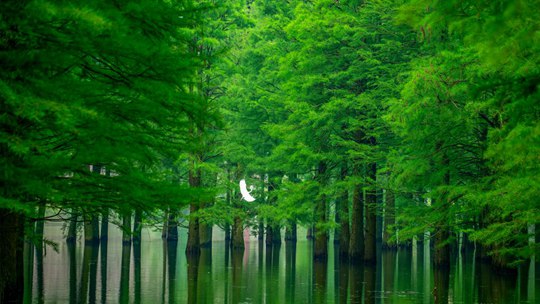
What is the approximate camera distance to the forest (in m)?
10.3

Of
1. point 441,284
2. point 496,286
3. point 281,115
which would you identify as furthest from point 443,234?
point 281,115

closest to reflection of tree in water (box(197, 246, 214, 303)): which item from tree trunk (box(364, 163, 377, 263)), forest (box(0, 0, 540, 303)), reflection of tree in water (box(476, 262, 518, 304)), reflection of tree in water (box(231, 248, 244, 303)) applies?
reflection of tree in water (box(231, 248, 244, 303))

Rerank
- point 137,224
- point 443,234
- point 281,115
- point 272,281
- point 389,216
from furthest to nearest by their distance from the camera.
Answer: point 137,224, point 389,216, point 281,115, point 443,234, point 272,281

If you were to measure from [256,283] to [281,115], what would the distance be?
18.4m

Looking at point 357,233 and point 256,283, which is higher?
point 357,233

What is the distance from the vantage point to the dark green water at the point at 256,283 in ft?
72.1

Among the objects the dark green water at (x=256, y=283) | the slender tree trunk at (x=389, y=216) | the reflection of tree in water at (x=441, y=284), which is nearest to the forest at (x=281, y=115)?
the reflection of tree in water at (x=441, y=284)

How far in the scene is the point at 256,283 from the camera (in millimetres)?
27219

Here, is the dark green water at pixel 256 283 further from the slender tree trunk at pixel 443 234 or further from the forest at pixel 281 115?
the forest at pixel 281 115

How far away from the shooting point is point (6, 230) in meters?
13.2

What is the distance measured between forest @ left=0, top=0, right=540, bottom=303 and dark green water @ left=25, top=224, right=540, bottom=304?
1.61 metres

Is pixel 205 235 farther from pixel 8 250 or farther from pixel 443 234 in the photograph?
pixel 8 250

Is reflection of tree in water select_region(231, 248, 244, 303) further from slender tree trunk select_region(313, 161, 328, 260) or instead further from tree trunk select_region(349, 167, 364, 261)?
tree trunk select_region(349, 167, 364, 261)

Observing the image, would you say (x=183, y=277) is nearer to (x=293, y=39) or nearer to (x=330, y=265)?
(x=330, y=265)
